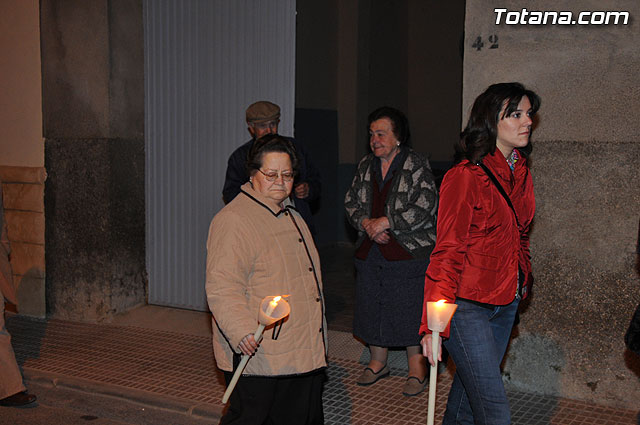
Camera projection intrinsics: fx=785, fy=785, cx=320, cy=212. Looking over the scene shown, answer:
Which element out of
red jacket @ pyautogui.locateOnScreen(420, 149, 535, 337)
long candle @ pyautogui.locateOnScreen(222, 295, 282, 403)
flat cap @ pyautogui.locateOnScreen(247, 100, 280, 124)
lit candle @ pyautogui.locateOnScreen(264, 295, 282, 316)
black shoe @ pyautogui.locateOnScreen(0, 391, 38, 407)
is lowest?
black shoe @ pyautogui.locateOnScreen(0, 391, 38, 407)

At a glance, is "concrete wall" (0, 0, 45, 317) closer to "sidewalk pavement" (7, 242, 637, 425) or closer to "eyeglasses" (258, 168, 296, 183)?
"sidewalk pavement" (7, 242, 637, 425)

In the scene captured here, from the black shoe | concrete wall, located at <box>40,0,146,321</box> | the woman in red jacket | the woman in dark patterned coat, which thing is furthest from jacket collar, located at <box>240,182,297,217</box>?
concrete wall, located at <box>40,0,146,321</box>

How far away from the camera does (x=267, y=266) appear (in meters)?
3.78

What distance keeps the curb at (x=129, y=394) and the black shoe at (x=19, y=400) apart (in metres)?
0.34

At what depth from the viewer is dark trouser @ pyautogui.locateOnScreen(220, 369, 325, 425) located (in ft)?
12.5

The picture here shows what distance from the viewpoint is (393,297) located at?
221 inches

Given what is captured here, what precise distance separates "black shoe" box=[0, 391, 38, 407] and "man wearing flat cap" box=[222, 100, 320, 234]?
2.03m

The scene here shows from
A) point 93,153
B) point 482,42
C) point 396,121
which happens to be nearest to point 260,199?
point 396,121

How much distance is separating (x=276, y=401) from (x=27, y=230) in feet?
16.7

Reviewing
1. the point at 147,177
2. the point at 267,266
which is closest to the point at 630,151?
the point at 267,266

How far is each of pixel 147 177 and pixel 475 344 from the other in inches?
205

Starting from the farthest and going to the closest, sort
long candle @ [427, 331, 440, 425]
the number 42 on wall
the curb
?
1. the number 42 on wall
2. the curb
3. long candle @ [427, 331, 440, 425]

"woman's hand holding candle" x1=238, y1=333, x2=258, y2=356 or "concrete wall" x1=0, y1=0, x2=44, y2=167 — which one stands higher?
"concrete wall" x1=0, y1=0, x2=44, y2=167

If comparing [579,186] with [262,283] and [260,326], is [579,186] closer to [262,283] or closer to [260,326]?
[262,283]
